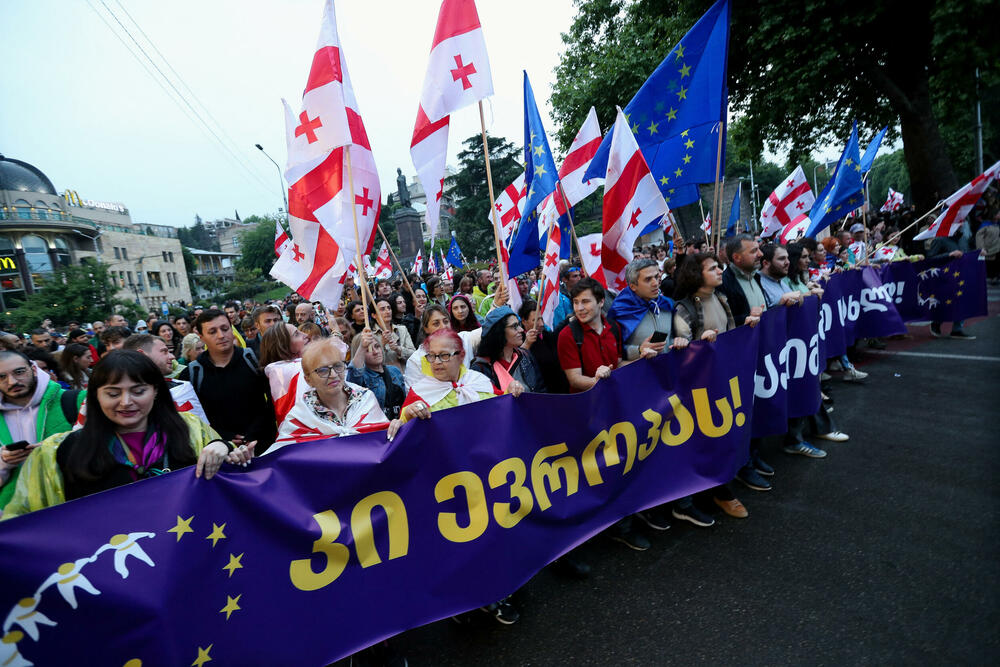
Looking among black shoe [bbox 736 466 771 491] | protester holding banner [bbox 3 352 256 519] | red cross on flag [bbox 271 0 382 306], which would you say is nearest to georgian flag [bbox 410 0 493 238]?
red cross on flag [bbox 271 0 382 306]

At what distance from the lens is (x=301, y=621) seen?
220 cm

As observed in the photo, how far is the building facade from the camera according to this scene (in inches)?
1806

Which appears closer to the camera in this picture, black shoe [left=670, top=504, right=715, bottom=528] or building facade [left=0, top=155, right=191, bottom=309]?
black shoe [left=670, top=504, right=715, bottom=528]

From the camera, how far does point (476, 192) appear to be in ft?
148

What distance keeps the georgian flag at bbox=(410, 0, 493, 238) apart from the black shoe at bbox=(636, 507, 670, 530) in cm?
273

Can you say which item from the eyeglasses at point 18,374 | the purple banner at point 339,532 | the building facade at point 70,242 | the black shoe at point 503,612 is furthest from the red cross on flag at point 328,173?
the building facade at point 70,242

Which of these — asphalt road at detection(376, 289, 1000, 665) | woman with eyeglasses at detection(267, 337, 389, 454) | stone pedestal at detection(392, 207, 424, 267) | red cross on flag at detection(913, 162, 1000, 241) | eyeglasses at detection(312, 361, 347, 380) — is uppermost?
stone pedestal at detection(392, 207, 424, 267)

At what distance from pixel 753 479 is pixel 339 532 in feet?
10.2

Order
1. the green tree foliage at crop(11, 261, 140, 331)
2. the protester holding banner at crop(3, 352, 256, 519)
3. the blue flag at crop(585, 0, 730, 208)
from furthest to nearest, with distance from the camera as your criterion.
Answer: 1. the green tree foliage at crop(11, 261, 140, 331)
2. the blue flag at crop(585, 0, 730, 208)
3. the protester holding banner at crop(3, 352, 256, 519)

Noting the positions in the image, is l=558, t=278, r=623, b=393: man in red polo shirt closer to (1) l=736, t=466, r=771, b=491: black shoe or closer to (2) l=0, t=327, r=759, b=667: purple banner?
(2) l=0, t=327, r=759, b=667: purple banner

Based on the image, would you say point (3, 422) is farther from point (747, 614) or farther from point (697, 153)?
point (697, 153)

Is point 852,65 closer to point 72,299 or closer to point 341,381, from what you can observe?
point 341,381

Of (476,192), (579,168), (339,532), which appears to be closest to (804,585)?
(339,532)

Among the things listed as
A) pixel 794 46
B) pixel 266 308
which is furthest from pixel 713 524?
pixel 794 46
